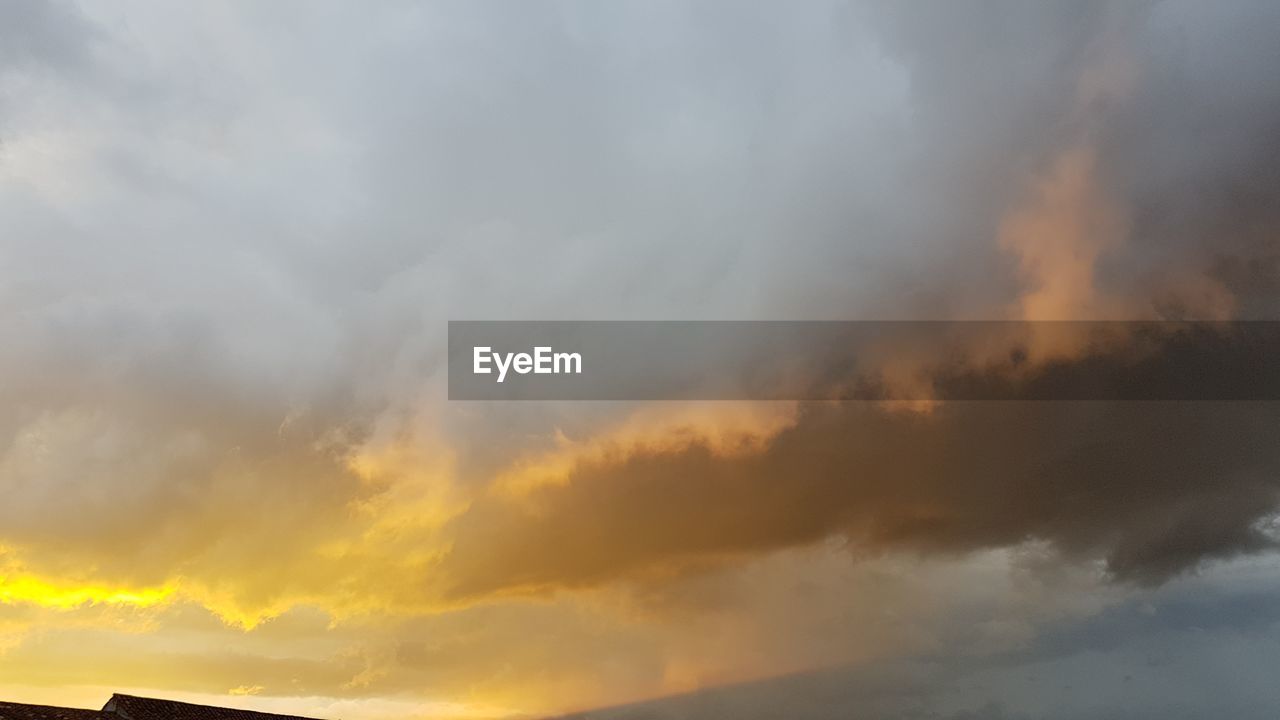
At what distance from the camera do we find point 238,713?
7238cm

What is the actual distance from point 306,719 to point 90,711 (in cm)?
2301

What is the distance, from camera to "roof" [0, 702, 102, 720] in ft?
178

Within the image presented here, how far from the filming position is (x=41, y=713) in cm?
5575

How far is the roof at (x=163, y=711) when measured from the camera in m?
63.3

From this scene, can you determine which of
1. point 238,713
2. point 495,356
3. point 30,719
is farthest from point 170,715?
point 495,356

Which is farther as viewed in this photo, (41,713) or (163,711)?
(163,711)

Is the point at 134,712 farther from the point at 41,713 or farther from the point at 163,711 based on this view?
the point at 41,713

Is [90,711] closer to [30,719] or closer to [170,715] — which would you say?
[30,719]

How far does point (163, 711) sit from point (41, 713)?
11.6 metres

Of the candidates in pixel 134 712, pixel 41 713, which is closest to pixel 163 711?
pixel 134 712

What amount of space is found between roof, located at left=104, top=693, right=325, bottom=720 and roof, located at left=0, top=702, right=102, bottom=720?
416mm

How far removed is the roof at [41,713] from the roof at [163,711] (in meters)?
0.42

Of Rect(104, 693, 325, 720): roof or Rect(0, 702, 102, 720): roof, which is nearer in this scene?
Rect(0, 702, 102, 720): roof

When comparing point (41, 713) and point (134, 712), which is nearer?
point (41, 713)
